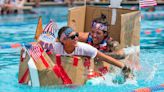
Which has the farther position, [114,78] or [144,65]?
[144,65]

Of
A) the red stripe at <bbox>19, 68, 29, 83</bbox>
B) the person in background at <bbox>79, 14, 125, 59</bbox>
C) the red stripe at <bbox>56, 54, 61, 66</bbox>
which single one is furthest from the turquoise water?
the person in background at <bbox>79, 14, 125, 59</bbox>

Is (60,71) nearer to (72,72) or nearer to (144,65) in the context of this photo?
(72,72)

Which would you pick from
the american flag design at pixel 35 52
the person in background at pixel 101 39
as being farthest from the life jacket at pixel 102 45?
the american flag design at pixel 35 52

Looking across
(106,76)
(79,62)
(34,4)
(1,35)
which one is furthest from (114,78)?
(34,4)

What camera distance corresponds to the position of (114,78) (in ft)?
23.6

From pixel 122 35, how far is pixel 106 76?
98 cm

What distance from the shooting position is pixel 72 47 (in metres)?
6.87

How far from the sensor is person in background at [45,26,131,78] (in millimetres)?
6762

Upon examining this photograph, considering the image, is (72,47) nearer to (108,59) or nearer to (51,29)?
(51,29)

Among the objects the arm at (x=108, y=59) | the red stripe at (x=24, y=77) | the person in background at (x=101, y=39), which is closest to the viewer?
the red stripe at (x=24, y=77)

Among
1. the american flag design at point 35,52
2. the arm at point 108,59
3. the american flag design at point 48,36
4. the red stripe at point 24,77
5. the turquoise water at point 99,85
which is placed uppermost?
the american flag design at point 48,36

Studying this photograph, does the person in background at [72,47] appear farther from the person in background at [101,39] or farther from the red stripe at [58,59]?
the person in background at [101,39]

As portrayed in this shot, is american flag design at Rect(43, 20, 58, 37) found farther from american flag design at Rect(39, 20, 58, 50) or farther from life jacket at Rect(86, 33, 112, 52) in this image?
life jacket at Rect(86, 33, 112, 52)

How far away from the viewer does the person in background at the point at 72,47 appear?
22.2 feet
